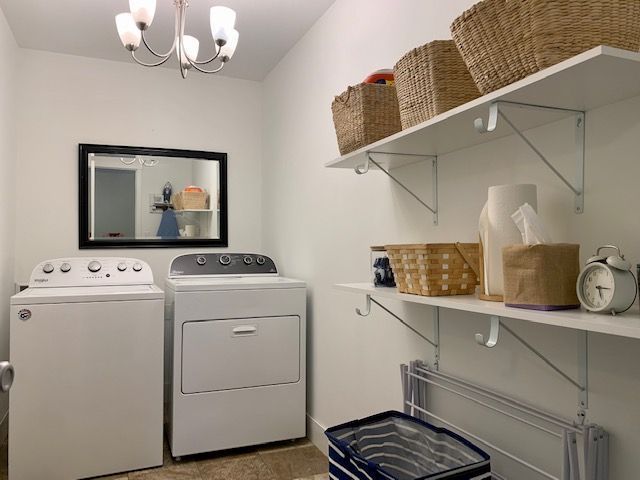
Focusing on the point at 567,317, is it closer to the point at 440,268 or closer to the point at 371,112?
the point at 440,268

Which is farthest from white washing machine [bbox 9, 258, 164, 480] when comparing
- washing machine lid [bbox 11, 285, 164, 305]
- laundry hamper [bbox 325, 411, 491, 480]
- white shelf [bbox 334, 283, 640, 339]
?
white shelf [bbox 334, 283, 640, 339]

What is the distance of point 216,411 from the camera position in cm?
266

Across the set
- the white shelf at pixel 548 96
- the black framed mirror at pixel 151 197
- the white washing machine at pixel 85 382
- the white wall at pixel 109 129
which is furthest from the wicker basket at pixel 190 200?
the white shelf at pixel 548 96

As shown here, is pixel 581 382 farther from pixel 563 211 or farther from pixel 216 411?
pixel 216 411

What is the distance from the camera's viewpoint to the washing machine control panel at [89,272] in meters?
2.80

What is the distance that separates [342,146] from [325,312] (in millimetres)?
1133

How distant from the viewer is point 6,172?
9.33 ft

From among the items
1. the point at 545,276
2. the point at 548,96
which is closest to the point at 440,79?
the point at 548,96

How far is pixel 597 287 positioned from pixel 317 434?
6.84 feet

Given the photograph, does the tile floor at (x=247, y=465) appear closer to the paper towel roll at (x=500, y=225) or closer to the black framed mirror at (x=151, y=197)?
the black framed mirror at (x=151, y=197)

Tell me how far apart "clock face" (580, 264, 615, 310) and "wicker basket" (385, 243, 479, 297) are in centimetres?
42

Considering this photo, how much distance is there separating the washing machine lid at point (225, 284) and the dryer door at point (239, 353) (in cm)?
18

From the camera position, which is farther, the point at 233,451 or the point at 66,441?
the point at 233,451

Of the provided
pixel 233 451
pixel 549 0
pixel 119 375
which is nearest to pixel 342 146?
pixel 549 0
